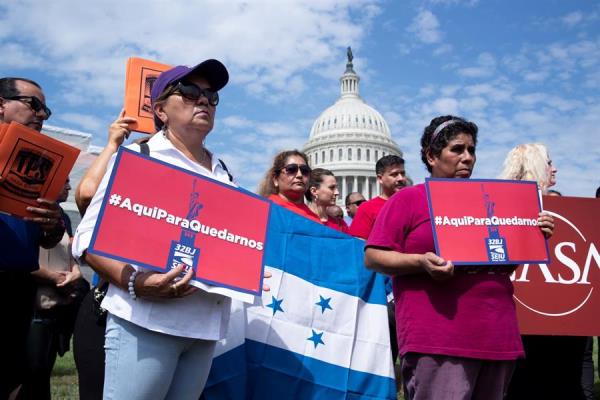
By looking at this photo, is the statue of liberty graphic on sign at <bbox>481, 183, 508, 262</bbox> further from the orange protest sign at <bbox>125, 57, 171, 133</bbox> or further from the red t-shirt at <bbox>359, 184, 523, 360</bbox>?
the orange protest sign at <bbox>125, 57, 171, 133</bbox>

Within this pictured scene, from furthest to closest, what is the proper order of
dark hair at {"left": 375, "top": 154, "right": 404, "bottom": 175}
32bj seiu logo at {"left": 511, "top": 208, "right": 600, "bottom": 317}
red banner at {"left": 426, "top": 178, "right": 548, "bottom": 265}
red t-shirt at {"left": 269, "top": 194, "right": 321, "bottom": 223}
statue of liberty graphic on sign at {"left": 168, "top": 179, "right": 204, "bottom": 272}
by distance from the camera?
dark hair at {"left": 375, "top": 154, "right": 404, "bottom": 175}
red t-shirt at {"left": 269, "top": 194, "right": 321, "bottom": 223}
32bj seiu logo at {"left": 511, "top": 208, "right": 600, "bottom": 317}
red banner at {"left": 426, "top": 178, "right": 548, "bottom": 265}
statue of liberty graphic on sign at {"left": 168, "top": 179, "right": 204, "bottom": 272}

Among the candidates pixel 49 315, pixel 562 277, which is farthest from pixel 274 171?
pixel 562 277

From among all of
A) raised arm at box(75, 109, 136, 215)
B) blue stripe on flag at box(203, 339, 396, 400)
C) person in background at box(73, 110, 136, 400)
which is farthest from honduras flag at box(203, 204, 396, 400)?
raised arm at box(75, 109, 136, 215)

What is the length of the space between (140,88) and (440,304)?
2255 mm

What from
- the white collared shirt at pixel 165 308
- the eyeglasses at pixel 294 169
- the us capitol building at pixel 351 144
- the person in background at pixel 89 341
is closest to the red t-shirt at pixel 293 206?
the eyeglasses at pixel 294 169

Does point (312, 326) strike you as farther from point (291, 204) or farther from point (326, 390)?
point (291, 204)

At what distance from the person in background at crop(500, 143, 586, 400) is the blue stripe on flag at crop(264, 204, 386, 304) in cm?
103

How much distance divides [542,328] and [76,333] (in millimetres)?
2846

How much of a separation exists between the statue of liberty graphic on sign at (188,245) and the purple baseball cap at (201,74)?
44 cm

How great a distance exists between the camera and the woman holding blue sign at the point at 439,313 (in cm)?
234

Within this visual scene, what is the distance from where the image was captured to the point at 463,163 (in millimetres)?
2725

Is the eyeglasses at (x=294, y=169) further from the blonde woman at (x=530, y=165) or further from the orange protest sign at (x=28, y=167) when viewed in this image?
the orange protest sign at (x=28, y=167)

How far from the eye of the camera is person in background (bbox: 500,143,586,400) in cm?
372

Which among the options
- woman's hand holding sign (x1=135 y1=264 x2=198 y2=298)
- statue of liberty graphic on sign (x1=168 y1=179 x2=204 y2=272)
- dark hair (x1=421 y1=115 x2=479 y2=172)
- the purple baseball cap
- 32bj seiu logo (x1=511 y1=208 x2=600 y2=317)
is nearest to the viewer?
woman's hand holding sign (x1=135 y1=264 x2=198 y2=298)
